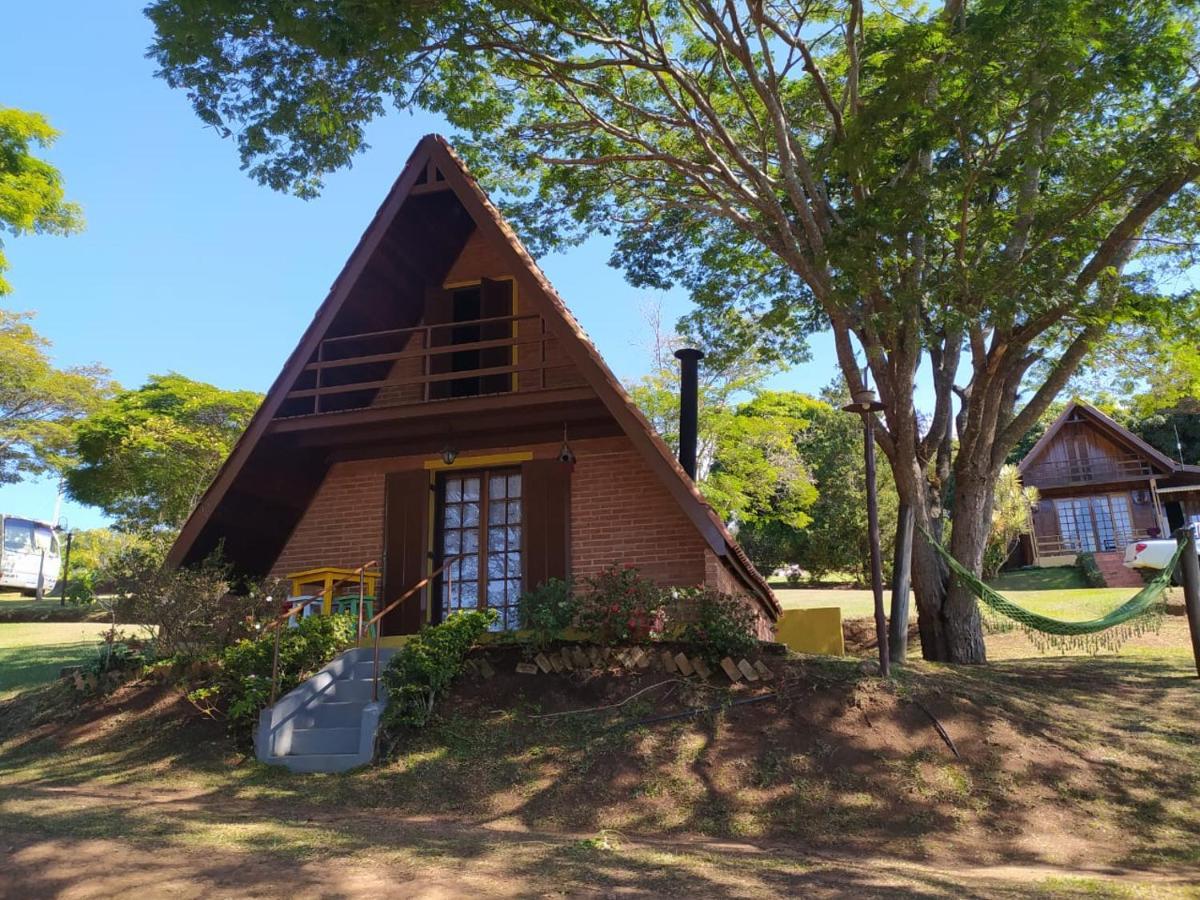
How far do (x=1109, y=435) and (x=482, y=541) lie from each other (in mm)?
33040

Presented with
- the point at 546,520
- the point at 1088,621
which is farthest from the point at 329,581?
the point at 1088,621

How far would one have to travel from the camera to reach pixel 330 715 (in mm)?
8219

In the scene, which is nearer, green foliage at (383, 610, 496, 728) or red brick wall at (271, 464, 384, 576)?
green foliage at (383, 610, 496, 728)

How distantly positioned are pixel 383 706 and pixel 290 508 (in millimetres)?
4507

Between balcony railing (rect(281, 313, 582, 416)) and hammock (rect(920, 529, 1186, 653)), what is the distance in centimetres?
535

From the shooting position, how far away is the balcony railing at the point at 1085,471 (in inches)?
1336

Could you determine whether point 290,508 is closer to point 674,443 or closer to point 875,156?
point 875,156

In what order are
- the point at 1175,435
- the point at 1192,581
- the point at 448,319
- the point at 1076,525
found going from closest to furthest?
1. the point at 1192,581
2. the point at 448,319
3. the point at 1076,525
4. the point at 1175,435

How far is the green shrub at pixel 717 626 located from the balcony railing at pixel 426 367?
3.67 m

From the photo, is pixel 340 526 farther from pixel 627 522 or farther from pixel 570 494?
pixel 627 522

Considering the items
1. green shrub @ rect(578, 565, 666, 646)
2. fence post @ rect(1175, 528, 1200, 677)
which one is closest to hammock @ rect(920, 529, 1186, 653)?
fence post @ rect(1175, 528, 1200, 677)

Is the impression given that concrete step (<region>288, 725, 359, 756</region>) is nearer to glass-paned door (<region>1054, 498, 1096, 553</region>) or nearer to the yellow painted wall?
the yellow painted wall

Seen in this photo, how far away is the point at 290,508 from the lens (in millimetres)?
11539

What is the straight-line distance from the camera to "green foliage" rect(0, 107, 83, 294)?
530 inches
